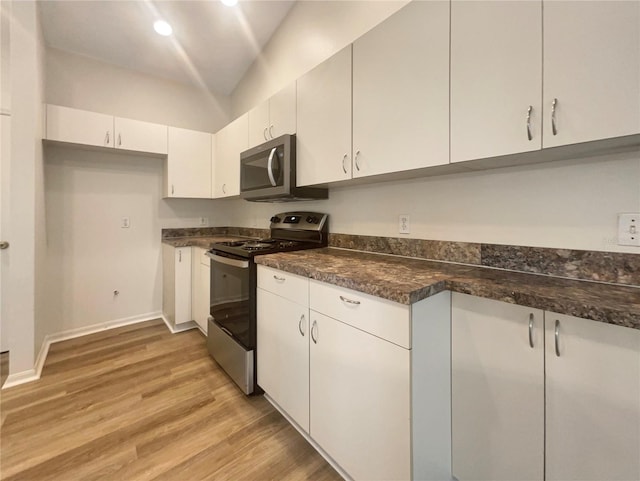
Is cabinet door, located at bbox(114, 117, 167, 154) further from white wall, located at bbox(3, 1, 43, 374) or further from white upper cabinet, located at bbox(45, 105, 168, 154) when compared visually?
white wall, located at bbox(3, 1, 43, 374)

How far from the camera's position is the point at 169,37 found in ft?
8.43

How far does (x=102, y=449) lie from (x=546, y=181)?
96.3 inches

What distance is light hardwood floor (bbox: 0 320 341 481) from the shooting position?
129 cm

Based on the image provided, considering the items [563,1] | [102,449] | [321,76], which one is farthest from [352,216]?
[102,449]

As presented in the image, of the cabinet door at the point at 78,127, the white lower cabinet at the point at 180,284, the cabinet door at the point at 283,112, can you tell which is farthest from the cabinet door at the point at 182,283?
the cabinet door at the point at 283,112

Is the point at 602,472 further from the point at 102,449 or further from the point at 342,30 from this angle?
the point at 342,30

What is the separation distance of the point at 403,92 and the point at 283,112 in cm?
106

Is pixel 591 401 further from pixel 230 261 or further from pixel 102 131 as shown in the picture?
pixel 102 131

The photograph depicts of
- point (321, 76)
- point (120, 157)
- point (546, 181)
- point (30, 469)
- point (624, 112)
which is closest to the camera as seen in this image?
point (624, 112)

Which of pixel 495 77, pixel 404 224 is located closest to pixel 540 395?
pixel 404 224

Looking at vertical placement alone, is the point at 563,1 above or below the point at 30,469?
above

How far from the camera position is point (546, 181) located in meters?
1.13

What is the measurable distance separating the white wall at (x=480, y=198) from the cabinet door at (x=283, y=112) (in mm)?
467

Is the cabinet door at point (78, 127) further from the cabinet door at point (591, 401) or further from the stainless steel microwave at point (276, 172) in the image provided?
the cabinet door at point (591, 401)
